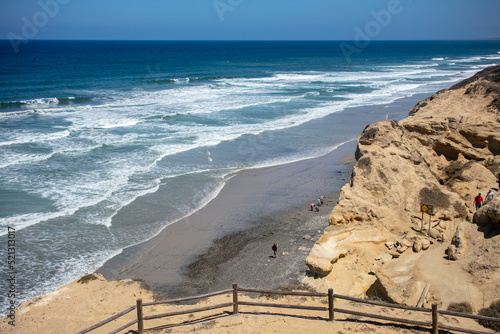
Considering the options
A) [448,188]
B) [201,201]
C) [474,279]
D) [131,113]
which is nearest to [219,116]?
[131,113]

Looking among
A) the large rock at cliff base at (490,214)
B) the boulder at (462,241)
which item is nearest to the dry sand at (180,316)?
the boulder at (462,241)

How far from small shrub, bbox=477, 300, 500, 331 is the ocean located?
11174 mm

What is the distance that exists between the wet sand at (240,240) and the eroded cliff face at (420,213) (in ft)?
6.96

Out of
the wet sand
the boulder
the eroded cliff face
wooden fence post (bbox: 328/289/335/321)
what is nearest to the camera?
wooden fence post (bbox: 328/289/335/321)

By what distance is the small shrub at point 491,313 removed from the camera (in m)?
7.96

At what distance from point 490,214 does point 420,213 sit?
293cm

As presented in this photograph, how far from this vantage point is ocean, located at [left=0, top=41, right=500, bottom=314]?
613 inches

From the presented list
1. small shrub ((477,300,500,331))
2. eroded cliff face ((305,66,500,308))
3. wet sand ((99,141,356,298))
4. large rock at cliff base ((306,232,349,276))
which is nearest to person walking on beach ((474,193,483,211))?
eroded cliff face ((305,66,500,308))

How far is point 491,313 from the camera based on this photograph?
823cm

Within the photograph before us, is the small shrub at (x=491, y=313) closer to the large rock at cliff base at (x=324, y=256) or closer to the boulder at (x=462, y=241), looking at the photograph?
the boulder at (x=462, y=241)

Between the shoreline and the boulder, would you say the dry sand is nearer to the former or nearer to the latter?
the shoreline

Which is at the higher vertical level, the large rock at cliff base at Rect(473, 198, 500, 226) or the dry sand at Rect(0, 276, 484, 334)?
the large rock at cliff base at Rect(473, 198, 500, 226)

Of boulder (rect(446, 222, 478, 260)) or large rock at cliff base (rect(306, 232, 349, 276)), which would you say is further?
large rock at cliff base (rect(306, 232, 349, 276))

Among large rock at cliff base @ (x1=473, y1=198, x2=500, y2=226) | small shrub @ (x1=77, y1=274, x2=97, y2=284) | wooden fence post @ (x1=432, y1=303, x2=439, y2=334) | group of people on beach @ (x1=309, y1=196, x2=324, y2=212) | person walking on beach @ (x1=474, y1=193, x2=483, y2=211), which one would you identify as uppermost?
large rock at cliff base @ (x1=473, y1=198, x2=500, y2=226)
